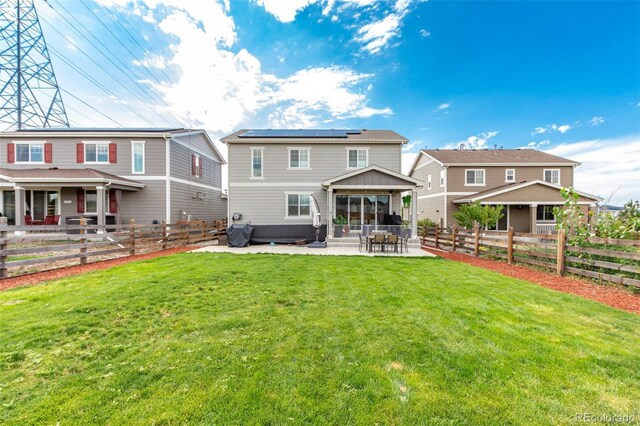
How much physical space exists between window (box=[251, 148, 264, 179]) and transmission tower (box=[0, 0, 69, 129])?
3041cm

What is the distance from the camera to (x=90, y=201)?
15141mm

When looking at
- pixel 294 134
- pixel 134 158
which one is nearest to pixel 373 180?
pixel 294 134

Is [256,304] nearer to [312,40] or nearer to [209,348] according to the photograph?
[209,348]

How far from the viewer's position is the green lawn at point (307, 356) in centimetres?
220

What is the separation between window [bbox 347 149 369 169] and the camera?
15909 mm

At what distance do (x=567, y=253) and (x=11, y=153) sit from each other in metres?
27.3

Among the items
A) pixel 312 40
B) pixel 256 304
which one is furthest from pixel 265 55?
pixel 256 304

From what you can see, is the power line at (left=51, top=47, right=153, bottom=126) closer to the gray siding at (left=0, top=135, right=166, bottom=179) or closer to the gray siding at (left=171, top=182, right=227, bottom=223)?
the gray siding at (left=0, top=135, right=166, bottom=179)

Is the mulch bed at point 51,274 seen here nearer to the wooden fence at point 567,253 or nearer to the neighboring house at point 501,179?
the wooden fence at point 567,253

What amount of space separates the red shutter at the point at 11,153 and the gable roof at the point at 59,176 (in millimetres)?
1750

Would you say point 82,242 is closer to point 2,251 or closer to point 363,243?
point 2,251

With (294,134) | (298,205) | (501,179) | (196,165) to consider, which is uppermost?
(294,134)

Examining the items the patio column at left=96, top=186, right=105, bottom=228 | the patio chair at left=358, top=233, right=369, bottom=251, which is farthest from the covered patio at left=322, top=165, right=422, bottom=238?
the patio column at left=96, top=186, right=105, bottom=228

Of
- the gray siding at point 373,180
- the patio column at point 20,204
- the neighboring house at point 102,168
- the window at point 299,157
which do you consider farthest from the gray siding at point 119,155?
the gray siding at point 373,180
